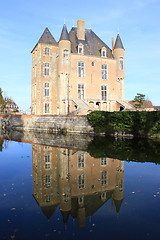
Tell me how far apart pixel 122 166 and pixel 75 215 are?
4656 mm

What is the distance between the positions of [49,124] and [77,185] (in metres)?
22.3

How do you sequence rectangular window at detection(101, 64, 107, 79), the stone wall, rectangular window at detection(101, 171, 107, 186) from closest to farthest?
rectangular window at detection(101, 171, 107, 186)
the stone wall
rectangular window at detection(101, 64, 107, 79)

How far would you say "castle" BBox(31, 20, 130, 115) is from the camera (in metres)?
31.5

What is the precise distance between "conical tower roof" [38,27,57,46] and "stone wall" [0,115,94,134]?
41.3ft

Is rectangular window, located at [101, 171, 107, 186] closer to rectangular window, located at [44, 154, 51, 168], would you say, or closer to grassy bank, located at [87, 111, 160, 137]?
rectangular window, located at [44, 154, 51, 168]

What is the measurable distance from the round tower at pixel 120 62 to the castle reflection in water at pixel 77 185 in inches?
1058

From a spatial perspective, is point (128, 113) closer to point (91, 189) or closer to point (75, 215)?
point (91, 189)

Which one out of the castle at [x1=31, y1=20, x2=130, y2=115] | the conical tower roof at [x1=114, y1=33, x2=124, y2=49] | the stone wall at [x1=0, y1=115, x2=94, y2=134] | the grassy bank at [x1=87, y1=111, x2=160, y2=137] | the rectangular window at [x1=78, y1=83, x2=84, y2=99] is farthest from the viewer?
the conical tower roof at [x1=114, y1=33, x2=124, y2=49]

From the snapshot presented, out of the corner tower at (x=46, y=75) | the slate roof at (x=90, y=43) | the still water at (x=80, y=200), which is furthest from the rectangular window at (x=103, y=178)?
the slate roof at (x=90, y=43)

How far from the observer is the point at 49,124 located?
93.1 ft

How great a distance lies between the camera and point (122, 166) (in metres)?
8.81

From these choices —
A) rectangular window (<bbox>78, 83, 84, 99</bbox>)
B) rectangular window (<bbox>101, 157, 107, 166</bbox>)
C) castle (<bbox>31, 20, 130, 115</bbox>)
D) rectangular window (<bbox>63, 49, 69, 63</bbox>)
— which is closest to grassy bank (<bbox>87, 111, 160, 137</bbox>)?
castle (<bbox>31, 20, 130, 115</bbox>)

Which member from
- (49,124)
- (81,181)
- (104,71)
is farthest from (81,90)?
(81,181)

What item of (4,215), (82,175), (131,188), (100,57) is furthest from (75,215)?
(100,57)
